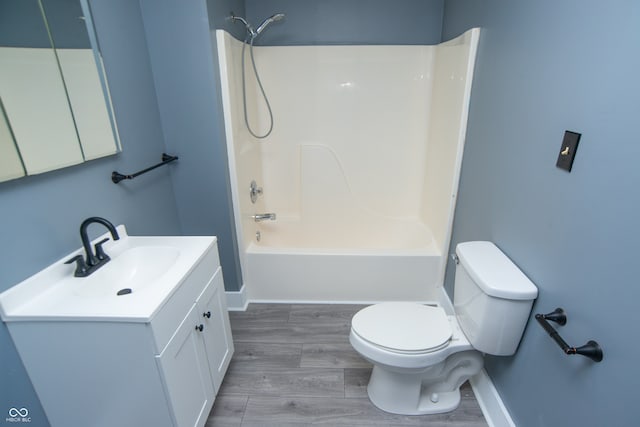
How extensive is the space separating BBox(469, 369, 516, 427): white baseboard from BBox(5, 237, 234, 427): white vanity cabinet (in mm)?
1321

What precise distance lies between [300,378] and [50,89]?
5.60ft

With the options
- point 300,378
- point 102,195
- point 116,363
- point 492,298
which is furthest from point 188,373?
point 492,298

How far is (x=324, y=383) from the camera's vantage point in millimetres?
1727

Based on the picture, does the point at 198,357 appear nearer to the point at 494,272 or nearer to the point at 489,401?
the point at 494,272

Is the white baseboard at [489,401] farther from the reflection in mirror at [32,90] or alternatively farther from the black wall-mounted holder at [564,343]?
the reflection in mirror at [32,90]

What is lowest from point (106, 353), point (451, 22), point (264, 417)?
point (264, 417)

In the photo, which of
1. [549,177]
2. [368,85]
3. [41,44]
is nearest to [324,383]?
[549,177]

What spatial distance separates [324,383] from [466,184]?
4.44 ft

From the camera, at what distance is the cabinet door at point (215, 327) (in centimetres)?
141

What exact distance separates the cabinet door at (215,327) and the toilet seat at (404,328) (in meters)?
0.65

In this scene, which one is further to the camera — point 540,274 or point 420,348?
point 420,348

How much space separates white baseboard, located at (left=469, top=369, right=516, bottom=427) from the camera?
142 centimetres

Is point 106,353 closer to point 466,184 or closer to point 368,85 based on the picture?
point 466,184

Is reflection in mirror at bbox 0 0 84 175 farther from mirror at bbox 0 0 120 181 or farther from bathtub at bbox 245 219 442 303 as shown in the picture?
bathtub at bbox 245 219 442 303
